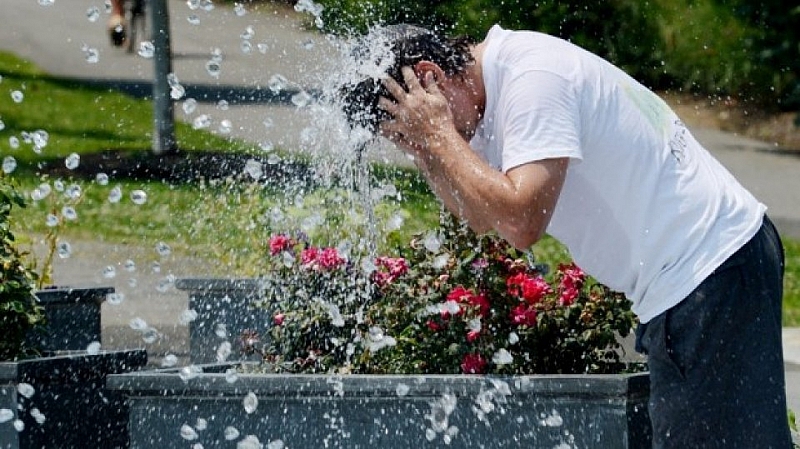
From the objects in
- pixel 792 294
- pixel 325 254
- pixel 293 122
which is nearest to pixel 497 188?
pixel 325 254

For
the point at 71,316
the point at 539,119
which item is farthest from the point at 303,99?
the point at 71,316

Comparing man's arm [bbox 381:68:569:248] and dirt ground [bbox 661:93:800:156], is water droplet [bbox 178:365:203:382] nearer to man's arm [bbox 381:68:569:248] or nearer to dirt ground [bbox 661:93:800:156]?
man's arm [bbox 381:68:569:248]

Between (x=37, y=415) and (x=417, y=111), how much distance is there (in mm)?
1856

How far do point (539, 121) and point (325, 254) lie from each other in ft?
6.49

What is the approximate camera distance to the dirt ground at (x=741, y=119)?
18719 millimetres

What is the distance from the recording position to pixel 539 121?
10.9ft

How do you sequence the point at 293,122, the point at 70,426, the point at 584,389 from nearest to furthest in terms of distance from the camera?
the point at 584,389 < the point at 70,426 < the point at 293,122

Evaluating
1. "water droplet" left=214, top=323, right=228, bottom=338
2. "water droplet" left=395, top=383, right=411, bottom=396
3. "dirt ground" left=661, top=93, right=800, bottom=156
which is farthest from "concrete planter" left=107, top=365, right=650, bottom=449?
"dirt ground" left=661, top=93, right=800, bottom=156

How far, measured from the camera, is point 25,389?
472 centimetres

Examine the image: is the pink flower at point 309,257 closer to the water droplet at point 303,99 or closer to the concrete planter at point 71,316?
the water droplet at point 303,99

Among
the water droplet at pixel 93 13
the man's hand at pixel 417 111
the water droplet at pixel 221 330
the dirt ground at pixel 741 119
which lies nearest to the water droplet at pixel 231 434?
the man's hand at pixel 417 111

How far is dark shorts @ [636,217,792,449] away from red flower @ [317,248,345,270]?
1.88 m

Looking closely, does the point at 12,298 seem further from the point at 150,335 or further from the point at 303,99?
the point at 150,335

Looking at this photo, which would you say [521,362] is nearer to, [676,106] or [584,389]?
[584,389]
